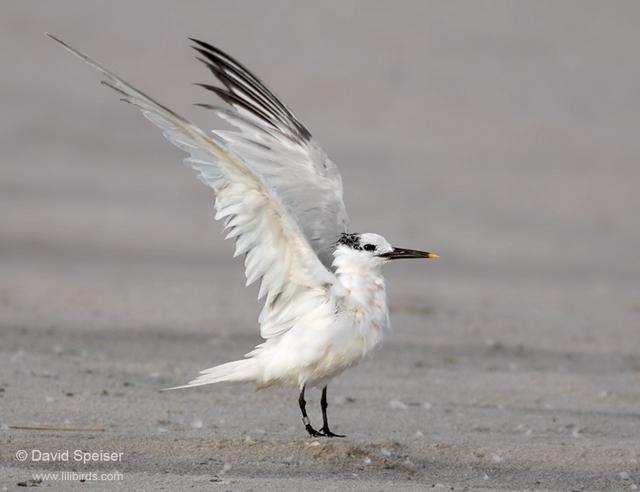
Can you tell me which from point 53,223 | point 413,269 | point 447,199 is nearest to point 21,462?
point 413,269

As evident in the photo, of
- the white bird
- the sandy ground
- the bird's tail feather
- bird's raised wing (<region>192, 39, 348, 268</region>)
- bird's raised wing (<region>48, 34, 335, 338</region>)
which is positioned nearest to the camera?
bird's raised wing (<region>48, 34, 335, 338</region>)

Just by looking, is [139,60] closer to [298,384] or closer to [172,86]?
[172,86]

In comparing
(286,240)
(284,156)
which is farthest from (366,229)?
(286,240)

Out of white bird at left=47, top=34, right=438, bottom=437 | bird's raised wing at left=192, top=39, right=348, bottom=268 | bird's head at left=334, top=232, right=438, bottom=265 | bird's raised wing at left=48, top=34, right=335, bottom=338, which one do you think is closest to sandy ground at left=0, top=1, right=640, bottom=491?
white bird at left=47, top=34, right=438, bottom=437

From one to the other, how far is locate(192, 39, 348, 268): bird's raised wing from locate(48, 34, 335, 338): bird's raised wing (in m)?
0.59

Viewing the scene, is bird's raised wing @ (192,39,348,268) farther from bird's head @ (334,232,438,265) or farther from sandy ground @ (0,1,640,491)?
sandy ground @ (0,1,640,491)

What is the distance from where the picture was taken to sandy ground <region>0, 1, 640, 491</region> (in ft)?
23.7

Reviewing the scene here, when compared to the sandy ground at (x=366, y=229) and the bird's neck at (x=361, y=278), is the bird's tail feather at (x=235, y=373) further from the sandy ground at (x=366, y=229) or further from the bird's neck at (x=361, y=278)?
the bird's neck at (x=361, y=278)

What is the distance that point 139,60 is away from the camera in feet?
85.0

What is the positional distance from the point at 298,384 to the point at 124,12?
70.8 ft

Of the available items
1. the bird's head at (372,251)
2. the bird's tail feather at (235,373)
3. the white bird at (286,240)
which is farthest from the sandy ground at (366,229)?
the bird's head at (372,251)

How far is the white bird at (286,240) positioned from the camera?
6.88 metres

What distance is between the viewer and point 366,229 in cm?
1872

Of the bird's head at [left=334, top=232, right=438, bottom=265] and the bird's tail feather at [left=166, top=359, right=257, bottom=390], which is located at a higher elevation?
the bird's head at [left=334, top=232, right=438, bottom=265]
